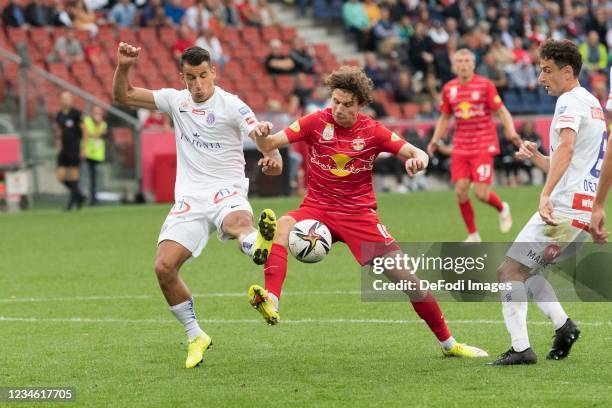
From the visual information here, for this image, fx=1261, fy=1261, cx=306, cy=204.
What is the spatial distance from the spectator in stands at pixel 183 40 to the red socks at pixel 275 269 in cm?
2064

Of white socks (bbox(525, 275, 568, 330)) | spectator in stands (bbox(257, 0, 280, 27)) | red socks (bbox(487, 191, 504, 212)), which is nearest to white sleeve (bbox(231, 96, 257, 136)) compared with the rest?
white socks (bbox(525, 275, 568, 330))

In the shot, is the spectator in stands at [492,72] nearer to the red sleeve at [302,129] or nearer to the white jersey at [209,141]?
the white jersey at [209,141]

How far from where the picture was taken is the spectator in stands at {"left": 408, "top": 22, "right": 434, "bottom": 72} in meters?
33.2

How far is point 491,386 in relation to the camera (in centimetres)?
789

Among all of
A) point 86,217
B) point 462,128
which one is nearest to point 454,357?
point 462,128

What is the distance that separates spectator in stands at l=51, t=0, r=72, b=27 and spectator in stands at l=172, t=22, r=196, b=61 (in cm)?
248

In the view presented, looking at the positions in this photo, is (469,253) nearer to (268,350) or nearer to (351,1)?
(268,350)

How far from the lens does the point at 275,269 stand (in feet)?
29.2

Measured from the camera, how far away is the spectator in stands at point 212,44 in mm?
29656

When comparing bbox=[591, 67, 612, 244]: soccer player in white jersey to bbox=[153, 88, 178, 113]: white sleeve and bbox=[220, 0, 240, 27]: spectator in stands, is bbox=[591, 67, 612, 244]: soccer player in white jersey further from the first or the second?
bbox=[220, 0, 240, 27]: spectator in stands

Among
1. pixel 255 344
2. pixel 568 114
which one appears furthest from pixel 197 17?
pixel 568 114

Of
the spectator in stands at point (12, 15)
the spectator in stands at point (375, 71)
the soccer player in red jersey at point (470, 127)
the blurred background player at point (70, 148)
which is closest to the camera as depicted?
the soccer player in red jersey at point (470, 127)

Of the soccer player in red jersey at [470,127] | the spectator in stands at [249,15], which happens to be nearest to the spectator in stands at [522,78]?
the spectator in stands at [249,15]

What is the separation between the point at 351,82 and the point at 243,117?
3.07 feet
